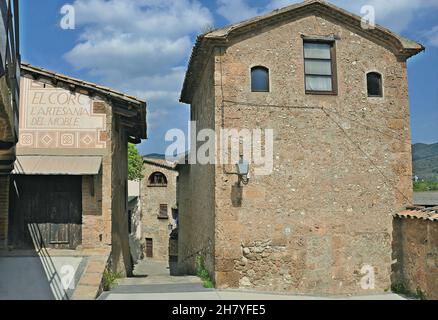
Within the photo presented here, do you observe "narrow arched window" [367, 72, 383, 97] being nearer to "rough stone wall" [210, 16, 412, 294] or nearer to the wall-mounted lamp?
"rough stone wall" [210, 16, 412, 294]

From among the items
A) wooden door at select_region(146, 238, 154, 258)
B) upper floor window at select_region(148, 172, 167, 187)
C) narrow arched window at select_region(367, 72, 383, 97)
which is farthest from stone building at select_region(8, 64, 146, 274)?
wooden door at select_region(146, 238, 154, 258)

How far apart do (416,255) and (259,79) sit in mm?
5589

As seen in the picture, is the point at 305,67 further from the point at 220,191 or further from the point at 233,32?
the point at 220,191

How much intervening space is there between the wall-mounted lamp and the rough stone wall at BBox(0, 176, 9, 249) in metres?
6.14

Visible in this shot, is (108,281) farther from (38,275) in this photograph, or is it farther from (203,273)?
(203,273)

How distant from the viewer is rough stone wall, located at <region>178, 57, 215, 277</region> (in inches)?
444

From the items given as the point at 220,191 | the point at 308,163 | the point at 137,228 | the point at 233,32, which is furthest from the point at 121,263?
the point at 137,228

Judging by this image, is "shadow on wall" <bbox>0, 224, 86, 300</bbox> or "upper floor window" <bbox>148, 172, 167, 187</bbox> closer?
"shadow on wall" <bbox>0, 224, 86, 300</bbox>

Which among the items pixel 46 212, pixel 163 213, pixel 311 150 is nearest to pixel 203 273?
pixel 311 150

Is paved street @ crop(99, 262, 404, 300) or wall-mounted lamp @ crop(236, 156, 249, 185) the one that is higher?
wall-mounted lamp @ crop(236, 156, 249, 185)

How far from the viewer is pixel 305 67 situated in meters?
11.2

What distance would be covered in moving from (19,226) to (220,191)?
18.3ft

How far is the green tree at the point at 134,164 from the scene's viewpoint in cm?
3130
